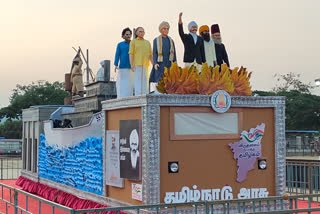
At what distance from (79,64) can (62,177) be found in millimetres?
5415

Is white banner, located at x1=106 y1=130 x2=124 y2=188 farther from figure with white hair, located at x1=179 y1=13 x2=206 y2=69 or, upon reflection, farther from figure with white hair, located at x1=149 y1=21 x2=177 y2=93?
figure with white hair, located at x1=179 y1=13 x2=206 y2=69

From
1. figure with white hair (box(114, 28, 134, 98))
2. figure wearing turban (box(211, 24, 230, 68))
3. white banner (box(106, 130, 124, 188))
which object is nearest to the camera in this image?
white banner (box(106, 130, 124, 188))

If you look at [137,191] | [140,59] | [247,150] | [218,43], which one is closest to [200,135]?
[247,150]

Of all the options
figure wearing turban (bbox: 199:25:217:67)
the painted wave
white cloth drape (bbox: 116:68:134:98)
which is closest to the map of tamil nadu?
figure wearing turban (bbox: 199:25:217:67)

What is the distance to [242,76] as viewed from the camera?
484 inches

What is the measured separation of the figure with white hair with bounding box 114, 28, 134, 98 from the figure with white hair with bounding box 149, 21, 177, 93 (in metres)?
0.90

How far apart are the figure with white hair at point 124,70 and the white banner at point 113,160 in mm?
1478

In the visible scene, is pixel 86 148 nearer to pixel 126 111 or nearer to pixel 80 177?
pixel 80 177

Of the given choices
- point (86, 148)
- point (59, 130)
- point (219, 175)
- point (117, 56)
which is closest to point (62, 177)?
point (59, 130)

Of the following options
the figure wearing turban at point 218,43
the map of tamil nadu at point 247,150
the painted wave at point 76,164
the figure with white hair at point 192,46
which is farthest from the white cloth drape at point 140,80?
the map of tamil nadu at point 247,150

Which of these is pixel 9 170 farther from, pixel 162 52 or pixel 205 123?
pixel 205 123

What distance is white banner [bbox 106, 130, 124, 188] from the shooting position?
12188 millimetres

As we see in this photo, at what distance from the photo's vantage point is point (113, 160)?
1245cm

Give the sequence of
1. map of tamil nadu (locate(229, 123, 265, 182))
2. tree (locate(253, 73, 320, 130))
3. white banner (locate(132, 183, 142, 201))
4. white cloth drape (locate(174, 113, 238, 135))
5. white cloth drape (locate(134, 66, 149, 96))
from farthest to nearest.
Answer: tree (locate(253, 73, 320, 130)), white cloth drape (locate(134, 66, 149, 96)), map of tamil nadu (locate(229, 123, 265, 182)), white cloth drape (locate(174, 113, 238, 135)), white banner (locate(132, 183, 142, 201))
